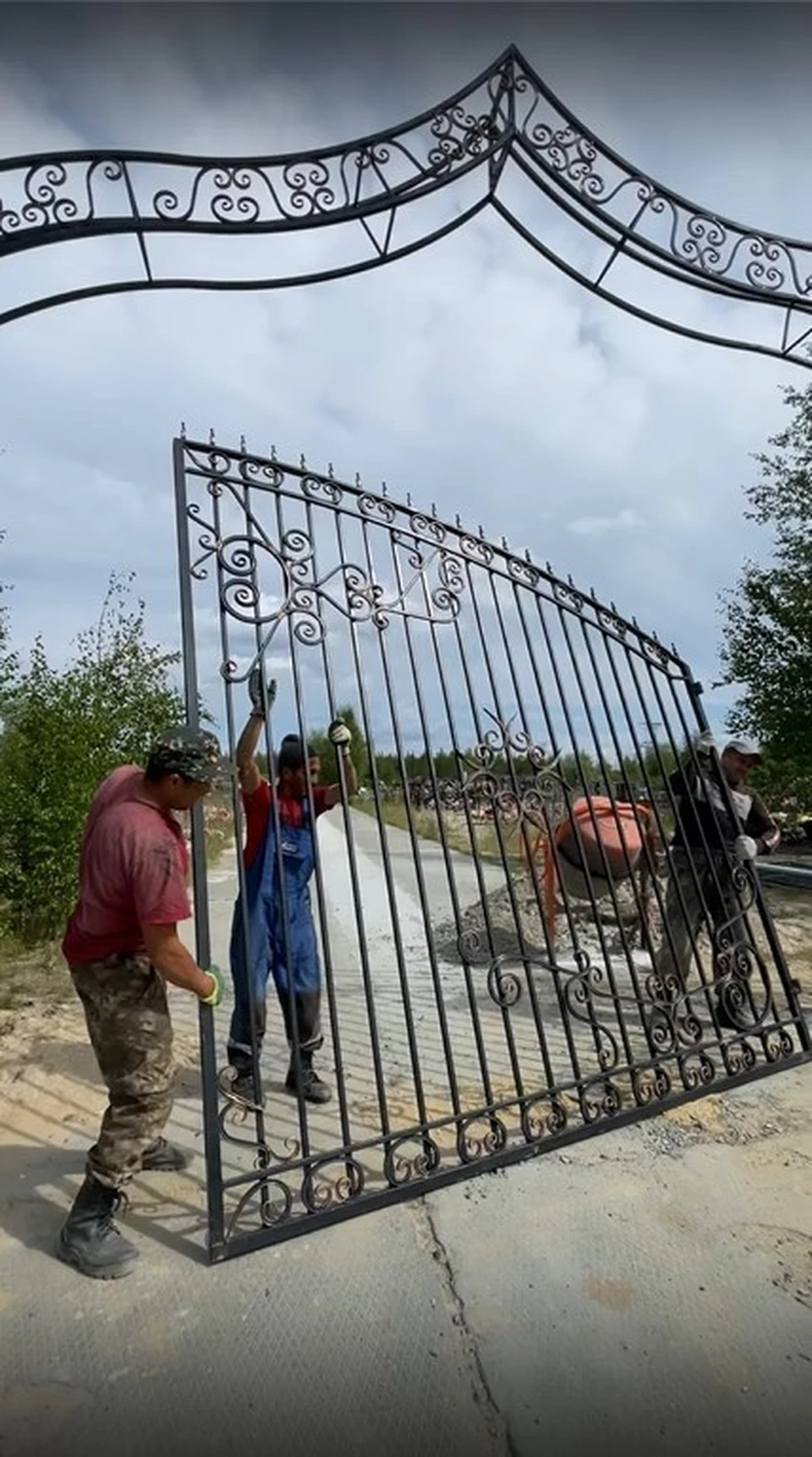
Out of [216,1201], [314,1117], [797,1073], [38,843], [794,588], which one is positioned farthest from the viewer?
[794,588]

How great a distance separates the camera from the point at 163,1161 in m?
3.11

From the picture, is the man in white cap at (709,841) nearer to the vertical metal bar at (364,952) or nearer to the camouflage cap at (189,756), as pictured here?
the vertical metal bar at (364,952)

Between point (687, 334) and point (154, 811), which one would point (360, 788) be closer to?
point (154, 811)

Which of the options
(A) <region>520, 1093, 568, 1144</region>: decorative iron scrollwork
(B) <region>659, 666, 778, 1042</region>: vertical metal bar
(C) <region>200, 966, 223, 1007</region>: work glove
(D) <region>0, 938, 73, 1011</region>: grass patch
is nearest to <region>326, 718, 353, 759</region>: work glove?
(C) <region>200, 966, 223, 1007</region>: work glove

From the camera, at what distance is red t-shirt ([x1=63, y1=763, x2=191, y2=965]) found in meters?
2.41

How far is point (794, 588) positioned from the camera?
34.0 feet

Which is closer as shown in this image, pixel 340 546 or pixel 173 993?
pixel 340 546

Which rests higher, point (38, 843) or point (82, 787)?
point (82, 787)

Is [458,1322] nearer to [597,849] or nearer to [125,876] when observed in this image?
[125,876]

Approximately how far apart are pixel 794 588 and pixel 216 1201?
10.4m

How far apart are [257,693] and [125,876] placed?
816 mm

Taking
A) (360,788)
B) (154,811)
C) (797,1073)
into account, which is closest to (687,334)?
(360,788)

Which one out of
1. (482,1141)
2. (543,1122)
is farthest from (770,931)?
(482,1141)

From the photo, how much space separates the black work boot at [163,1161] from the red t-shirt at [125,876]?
1034 mm
